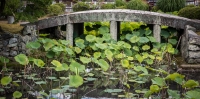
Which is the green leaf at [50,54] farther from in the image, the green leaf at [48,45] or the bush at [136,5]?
the bush at [136,5]

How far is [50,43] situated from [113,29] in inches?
111

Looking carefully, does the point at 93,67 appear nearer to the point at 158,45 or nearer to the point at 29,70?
the point at 29,70

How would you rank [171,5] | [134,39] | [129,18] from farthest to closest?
[171,5]
[129,18]
[134,39]

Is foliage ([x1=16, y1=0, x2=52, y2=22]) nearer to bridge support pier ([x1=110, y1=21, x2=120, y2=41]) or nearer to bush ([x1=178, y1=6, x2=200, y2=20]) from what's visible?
bridge support pier ([x1=110, y1=21, x2=120, y2=41])

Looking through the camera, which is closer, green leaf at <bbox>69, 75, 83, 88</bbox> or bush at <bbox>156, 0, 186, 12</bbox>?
green leaf at <bbox>69, 75, 83, 88</bbox>

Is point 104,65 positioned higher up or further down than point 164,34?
further down

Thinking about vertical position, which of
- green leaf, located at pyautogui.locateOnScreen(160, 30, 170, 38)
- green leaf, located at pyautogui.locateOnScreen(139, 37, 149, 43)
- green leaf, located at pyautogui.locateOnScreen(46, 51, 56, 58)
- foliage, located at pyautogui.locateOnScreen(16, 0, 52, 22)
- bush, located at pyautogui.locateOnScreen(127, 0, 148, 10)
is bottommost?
green leaf, located at pyautogui.locateOnScreen(46, 51, 56, 58)

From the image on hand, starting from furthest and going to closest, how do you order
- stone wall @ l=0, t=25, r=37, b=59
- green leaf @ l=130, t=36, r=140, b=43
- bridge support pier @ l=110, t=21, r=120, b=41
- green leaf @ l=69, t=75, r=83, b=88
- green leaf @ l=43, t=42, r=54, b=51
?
1. bridge support pier @ l=110, t=21, r=120, b=41
2. green leaf @ l=130, t=36, r=140, b=43
3. stone wall @ l=0, t=25, r=37, b=59
4. green leaf @ l=43, t=42, r=54, b=51
5. green leaf @ l=69, t=75, r=83, b=88

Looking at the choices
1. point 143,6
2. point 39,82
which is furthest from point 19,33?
point 143,6

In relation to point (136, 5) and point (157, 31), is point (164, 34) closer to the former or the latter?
point (157, 31)

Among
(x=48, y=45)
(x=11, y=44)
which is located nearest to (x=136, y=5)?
(x=48, y=45)

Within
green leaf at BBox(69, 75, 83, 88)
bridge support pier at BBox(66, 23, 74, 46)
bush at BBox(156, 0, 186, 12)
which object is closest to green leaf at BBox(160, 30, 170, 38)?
bridge support pier at BBox(66, 23, 74, 46)

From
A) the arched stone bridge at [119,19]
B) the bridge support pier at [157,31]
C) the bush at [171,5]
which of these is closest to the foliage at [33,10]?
the arched stone bridge at [119,19]

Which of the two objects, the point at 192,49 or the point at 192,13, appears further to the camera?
the point at 192,13
